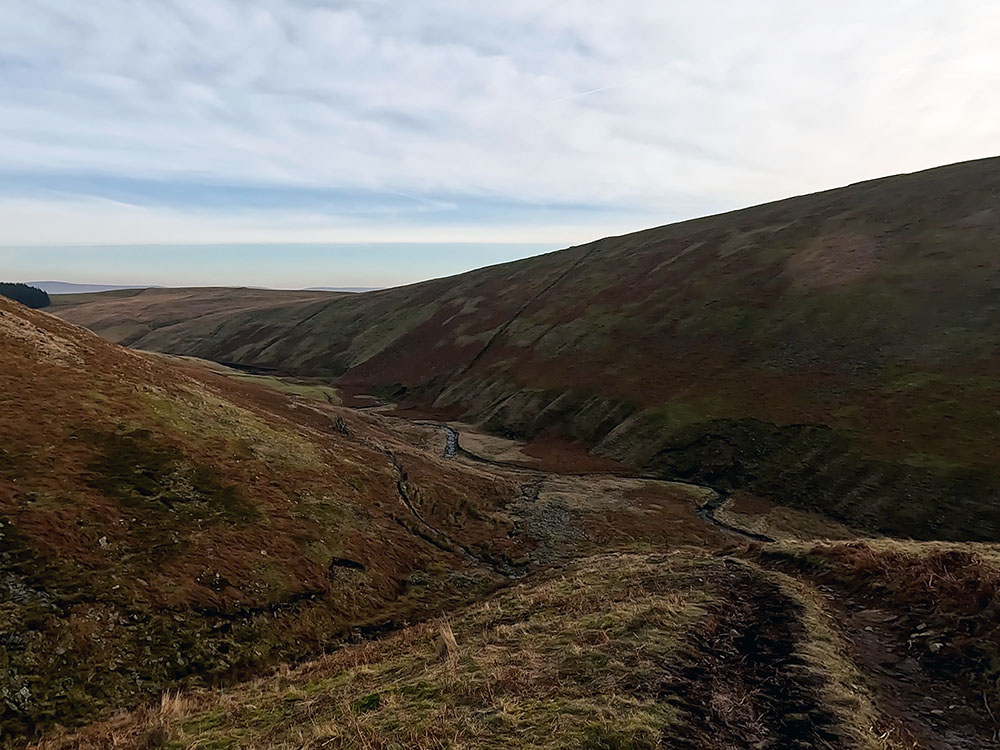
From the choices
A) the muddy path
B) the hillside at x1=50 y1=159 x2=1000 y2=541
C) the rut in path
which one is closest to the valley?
the rut in path

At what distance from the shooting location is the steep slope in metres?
21.9

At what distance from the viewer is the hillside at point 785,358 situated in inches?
2271

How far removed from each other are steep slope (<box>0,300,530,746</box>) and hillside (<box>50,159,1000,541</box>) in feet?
119

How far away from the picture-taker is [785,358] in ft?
269

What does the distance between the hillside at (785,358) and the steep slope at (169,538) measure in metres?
36.2

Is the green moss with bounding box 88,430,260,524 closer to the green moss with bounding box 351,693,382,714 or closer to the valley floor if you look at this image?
the valley floor

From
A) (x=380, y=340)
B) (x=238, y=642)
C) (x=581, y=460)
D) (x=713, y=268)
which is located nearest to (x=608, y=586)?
(x=238, y=642)

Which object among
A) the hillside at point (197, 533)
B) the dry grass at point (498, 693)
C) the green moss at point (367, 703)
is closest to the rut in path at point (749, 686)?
the dry grass at point (498, 693)

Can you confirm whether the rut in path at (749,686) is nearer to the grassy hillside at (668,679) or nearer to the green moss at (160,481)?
the grassy hillside at (668,679)

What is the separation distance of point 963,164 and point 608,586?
156 m

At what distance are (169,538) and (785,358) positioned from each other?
79272 millimetres

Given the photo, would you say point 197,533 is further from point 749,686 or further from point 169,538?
point 749,686

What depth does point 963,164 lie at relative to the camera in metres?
130

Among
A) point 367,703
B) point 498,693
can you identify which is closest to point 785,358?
point 498,693
